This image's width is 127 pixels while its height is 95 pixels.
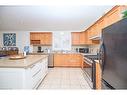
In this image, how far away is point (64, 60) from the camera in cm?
879

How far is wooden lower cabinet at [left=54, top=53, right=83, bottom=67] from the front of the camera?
8742 mm

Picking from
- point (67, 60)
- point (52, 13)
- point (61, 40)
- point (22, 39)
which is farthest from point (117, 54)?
point (22, 39)

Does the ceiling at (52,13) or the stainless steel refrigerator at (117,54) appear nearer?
the stainless steel refrigerator at (117,54)

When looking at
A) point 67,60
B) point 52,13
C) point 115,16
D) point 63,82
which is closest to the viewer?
point 115,16

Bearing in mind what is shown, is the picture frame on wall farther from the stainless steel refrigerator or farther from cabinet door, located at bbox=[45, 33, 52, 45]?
Result: the stainless steel refrigerator

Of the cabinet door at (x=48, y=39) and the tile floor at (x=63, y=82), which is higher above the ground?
the cabinet door at (x=48, y=39)

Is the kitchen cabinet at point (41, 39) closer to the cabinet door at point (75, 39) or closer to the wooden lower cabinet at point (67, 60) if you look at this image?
the wooden lower cabinet at point (67, 60)

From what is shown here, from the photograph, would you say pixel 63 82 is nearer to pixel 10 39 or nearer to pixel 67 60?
pixel 67 60

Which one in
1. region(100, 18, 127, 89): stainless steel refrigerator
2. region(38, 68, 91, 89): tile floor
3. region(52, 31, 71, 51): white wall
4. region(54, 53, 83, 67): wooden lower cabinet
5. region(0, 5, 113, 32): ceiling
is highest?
region(0, 5, 113, 32): ceiling

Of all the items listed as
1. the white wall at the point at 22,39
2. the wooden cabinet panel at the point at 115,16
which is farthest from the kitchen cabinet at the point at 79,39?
the wooden cabinet panel at the point at 115,16

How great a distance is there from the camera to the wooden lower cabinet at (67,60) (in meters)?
8.74

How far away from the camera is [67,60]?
8.77 metres

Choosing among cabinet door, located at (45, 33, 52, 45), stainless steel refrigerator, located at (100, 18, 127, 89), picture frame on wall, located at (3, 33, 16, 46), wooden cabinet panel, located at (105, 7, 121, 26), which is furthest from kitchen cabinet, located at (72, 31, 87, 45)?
stainless steel refrigerator, located at (100, 18, 127, 89)
